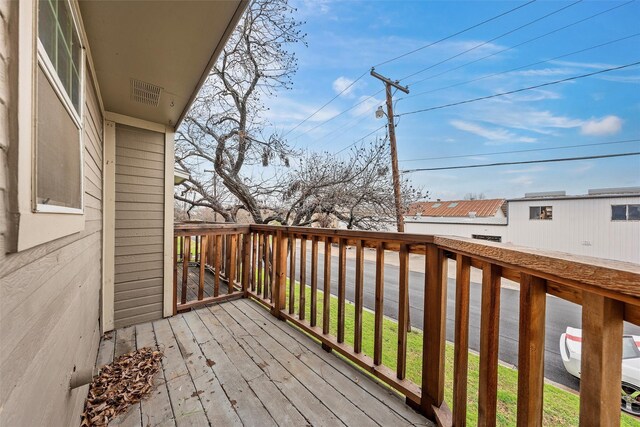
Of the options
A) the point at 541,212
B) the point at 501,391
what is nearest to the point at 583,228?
the point at 541,212

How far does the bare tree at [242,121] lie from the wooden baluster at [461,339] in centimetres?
513

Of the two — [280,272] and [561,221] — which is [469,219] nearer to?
[561,221]

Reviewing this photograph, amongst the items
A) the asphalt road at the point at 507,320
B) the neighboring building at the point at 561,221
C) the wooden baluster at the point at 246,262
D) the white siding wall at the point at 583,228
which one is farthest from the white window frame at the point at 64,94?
the white siding wall at the point at 583,228

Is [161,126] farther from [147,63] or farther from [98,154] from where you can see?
[147,63]

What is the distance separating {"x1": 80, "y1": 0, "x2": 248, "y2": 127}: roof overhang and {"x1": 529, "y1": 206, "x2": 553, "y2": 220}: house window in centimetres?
1767

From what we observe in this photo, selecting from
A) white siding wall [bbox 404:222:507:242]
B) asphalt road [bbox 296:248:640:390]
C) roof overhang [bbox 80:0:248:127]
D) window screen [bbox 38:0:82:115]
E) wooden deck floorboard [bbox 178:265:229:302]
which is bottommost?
asphalt road [bbox 296:248:640:390]

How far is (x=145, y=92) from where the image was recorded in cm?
227

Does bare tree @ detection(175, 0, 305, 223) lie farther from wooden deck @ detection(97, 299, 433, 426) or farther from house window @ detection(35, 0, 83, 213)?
house window @ detection(35, 0, 83, 213)

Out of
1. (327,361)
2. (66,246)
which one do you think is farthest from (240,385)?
(66,246)

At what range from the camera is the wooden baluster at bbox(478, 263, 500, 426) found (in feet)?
3.27

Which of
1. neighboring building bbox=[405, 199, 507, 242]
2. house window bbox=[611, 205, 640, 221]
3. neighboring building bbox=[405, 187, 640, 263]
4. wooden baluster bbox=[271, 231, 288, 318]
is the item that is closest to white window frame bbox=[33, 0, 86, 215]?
wooden baluster bbox=[271, 231, 288, 318]

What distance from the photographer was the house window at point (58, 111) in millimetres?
830

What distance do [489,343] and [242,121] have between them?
20.2 feet

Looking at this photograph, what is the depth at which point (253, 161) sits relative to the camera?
6.32 meters
